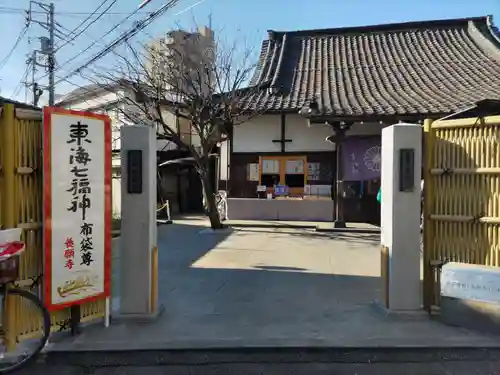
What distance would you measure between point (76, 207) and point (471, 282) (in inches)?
163

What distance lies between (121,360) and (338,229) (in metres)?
8.87

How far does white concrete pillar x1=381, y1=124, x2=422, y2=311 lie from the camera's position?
4.66 m

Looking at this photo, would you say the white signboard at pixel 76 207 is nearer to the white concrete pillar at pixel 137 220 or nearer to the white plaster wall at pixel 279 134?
the white concrete pillar at pixel 137 220

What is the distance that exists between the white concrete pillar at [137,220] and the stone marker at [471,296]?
10.7ft

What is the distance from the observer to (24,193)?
13.0ft

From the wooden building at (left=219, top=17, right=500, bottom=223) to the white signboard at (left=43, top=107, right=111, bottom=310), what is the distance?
8.06m

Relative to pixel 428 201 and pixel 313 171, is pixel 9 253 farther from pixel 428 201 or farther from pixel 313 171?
pixel 313 171

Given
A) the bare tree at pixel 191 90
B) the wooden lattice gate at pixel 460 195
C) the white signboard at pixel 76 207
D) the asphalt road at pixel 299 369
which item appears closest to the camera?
the asphalt road at pixel 299 369

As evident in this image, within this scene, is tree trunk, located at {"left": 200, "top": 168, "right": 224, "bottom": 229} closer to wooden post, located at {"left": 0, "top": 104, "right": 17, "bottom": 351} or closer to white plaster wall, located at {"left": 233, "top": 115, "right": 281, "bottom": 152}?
white plaster wall, located at {"left": 233, "top": 115, "right": 281, "bottom": 152}

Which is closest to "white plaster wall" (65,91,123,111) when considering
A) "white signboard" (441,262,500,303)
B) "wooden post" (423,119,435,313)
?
"wooden post" (423,119,435,313)

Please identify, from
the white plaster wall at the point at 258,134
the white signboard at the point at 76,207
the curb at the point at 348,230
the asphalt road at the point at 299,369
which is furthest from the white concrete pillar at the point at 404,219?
the white plaster wall at the point at 258,134

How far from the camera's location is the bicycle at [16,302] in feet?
11.8

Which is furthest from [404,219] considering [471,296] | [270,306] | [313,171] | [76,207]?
[313,171]

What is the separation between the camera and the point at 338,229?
466 inches
